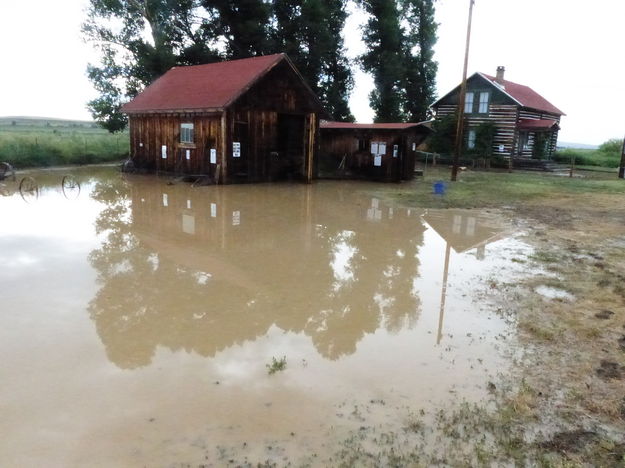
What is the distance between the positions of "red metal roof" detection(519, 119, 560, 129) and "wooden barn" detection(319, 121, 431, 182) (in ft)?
40.7

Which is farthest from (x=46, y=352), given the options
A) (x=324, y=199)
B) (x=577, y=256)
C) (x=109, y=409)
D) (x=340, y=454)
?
(x=324, y=199)

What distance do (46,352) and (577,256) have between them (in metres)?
9.71

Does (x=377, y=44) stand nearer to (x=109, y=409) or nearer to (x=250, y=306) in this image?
(x=250, y=306)

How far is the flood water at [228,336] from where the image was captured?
402 cm

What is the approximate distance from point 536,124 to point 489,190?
604 inches

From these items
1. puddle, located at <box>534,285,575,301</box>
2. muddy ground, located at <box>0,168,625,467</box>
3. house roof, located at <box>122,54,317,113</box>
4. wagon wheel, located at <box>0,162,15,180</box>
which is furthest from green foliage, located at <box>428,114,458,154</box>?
puddle, located at <box>534,285,575,301</box>

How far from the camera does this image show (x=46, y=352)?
5.30 meters

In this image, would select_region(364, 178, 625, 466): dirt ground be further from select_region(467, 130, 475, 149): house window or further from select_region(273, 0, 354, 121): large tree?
select_region(273, 0, 354, 121): large tree

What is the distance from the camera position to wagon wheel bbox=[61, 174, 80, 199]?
17.1 m

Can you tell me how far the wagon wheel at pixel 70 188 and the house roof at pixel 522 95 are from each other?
26255 mm

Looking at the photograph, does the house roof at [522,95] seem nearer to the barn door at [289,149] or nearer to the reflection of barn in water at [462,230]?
the barn door at [289,149]

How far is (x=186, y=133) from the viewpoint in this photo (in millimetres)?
21766

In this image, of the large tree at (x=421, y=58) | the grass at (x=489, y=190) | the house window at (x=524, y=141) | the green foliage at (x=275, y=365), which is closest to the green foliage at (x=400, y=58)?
the large tree at (x=421, y=58)

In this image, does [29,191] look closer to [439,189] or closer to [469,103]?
[439,189]
